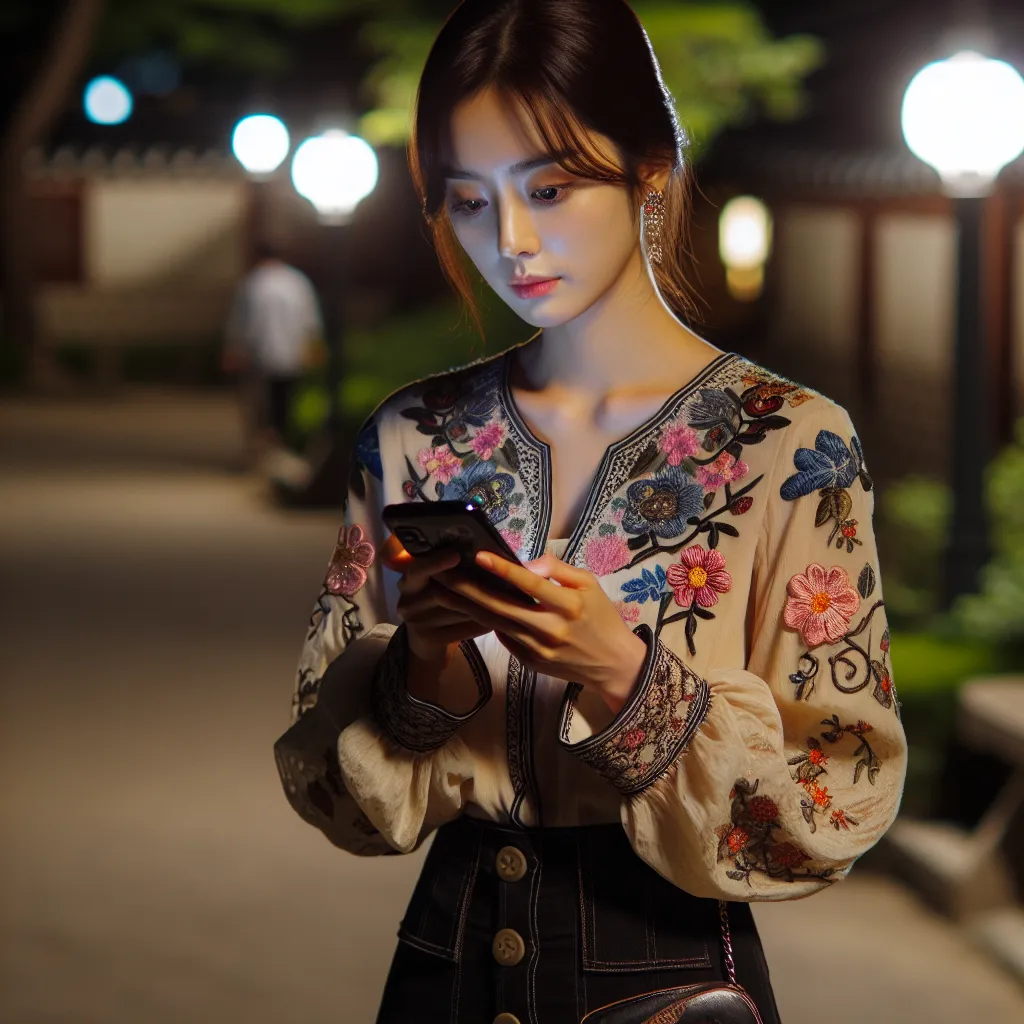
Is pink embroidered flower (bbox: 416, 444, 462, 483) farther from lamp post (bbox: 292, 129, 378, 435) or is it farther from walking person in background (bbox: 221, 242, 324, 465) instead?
walking person in background (bbox: 221, 242, 324, 465)

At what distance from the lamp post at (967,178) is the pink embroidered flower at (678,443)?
5.49 metres

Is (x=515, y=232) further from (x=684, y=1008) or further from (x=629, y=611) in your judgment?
(x=684, y=1008)

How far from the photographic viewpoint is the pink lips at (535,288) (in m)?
2.04

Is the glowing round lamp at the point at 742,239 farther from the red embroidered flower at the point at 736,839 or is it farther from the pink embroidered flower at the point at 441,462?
the red embroidered flower at the point at 736,839

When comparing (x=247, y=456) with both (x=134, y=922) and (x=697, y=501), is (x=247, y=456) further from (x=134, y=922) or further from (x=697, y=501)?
(x=697, y=501)

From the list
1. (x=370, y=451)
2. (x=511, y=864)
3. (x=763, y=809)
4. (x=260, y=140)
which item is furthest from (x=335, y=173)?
(x=763, y=809)

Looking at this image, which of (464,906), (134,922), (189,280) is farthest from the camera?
(189,280)

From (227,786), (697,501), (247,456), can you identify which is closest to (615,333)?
(697,501)

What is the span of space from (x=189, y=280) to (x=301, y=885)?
27.4m

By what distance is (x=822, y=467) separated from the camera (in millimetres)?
2006

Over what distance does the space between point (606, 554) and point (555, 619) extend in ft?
0.78

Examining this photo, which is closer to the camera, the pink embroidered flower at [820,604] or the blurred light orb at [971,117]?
the pink embroidered flower at [820,604]

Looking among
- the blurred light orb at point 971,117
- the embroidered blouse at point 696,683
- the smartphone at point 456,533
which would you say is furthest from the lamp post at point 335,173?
the smartphone at point 456,533

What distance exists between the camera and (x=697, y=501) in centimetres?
203
